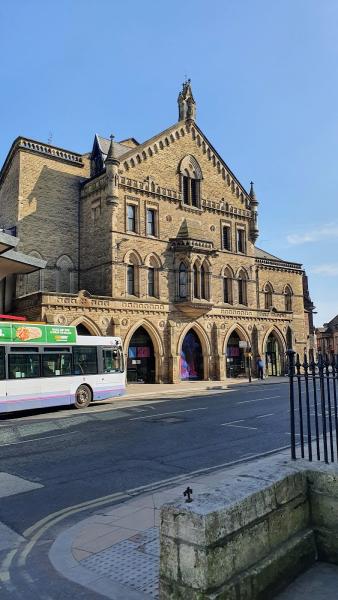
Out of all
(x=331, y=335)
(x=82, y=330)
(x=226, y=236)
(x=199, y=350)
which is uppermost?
(x=226, y=236)

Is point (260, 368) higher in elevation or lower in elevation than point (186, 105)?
lower

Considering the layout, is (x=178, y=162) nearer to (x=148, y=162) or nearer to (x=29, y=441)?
(x=148, y=162)

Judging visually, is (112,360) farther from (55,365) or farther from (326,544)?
(326,544)

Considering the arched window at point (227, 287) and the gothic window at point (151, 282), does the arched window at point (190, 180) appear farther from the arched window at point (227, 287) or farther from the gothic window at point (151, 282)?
the gothic window at point (151, 282)

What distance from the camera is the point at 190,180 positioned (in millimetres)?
35812

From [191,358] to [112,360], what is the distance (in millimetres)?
14664

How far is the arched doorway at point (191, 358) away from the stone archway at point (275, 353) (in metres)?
7.76

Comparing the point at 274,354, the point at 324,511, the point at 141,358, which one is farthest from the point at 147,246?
the point at 324,511

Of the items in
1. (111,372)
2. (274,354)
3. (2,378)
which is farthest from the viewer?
(274,354)

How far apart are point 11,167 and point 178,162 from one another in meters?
11.9

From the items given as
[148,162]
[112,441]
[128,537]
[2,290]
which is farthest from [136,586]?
[148,162]

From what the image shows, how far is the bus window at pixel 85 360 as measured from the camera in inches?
744

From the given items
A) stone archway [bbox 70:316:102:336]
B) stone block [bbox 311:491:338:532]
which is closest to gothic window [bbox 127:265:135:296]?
stone archway [bbox 70:316:102:336]

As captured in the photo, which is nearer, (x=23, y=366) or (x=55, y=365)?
(x=23, y=366)
